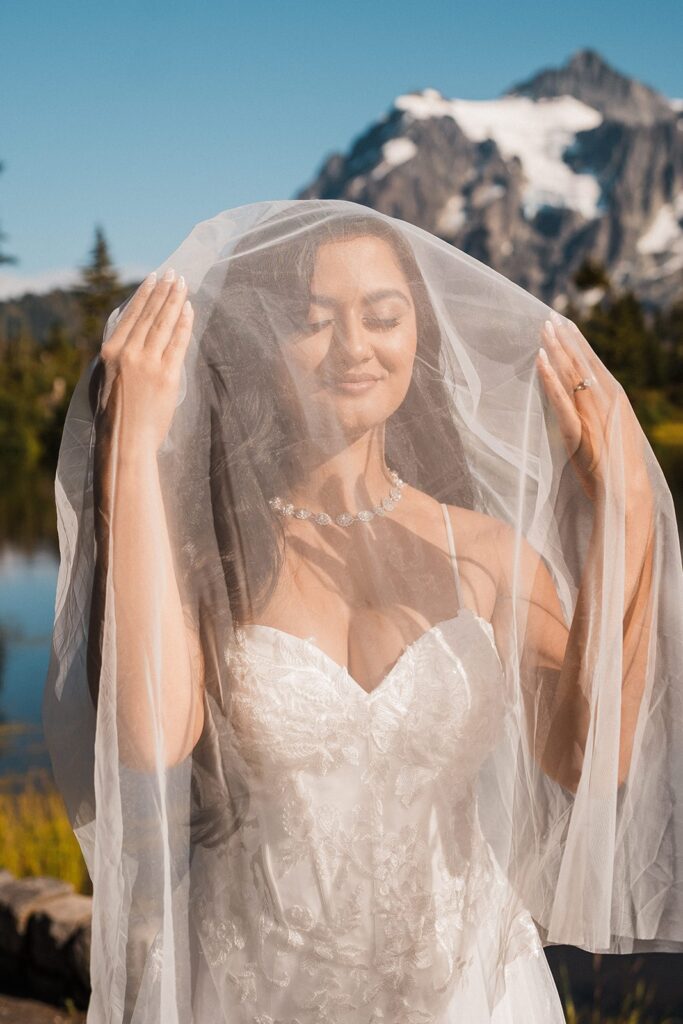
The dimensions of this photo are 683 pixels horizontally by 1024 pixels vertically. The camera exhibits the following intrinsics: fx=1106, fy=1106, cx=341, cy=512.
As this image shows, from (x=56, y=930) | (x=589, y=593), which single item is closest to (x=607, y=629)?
(x=589, y=593)

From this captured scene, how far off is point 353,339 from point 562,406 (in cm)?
37

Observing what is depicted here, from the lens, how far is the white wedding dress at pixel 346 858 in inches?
69.2

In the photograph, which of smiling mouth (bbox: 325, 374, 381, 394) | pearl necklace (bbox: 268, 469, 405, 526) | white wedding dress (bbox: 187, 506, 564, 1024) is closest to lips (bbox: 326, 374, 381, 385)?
smiling mouth (bbox: 325, 374, 381, 394)

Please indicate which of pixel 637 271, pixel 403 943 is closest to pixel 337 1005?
pixel 403 943

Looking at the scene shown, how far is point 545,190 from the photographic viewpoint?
178 metres

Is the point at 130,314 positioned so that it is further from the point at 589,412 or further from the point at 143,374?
the point at 589,412

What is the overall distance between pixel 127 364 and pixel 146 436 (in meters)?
0.11

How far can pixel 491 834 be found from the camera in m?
1.87

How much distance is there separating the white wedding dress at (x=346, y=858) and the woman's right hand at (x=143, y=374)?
0.38m

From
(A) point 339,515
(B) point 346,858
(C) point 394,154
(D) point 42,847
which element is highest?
(C) point 394,154

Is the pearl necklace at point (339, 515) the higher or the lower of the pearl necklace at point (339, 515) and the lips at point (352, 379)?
the lower

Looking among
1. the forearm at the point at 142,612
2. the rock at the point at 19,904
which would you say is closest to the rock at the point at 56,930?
the rock at the point at 19,904

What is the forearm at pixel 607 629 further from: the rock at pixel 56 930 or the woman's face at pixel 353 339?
the rock at pixel 56 930

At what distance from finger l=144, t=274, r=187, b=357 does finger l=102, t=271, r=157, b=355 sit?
0.03 metres
